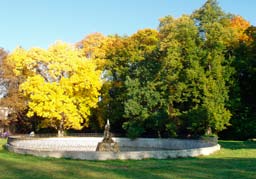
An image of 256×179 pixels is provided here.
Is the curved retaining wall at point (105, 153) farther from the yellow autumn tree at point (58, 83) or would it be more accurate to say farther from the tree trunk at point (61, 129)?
the tree trunk at point (61, 129)

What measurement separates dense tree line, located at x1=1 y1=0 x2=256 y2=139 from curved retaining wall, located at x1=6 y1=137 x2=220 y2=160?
3.25m

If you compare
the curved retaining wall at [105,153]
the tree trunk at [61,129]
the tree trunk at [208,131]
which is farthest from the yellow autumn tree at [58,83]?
the tree trunk at [208,131]

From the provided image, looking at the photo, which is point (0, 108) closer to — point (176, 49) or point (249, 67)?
point (176, 49)

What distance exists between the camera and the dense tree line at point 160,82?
33.4 m

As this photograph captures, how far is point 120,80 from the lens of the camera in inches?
1555

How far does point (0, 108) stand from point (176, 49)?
61.5 ft

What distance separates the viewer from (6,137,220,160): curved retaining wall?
59.9 feet

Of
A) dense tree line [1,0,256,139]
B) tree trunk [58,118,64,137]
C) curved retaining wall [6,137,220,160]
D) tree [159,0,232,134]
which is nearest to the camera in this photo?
curved retaining wall [6,137,220,160]

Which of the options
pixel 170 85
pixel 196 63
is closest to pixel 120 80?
pixel 170 85

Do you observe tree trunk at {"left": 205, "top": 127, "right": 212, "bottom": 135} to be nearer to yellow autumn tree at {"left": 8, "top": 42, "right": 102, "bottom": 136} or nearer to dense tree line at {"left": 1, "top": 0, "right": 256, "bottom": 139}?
dense tree line at {"left": 1, "top": 0, "right": 256, "bottom": 139}

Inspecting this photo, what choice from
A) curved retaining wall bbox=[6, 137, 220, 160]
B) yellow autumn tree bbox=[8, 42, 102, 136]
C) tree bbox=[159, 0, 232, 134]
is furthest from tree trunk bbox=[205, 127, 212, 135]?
yellow autumn tree bbox=[8, 42, 102, 136]

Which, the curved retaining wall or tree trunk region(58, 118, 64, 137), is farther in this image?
tree trunk region(58, 118, 64, 137)

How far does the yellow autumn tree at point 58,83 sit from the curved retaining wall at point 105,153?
4.54 m

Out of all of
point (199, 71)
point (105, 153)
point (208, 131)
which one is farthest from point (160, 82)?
point (105, 153)
